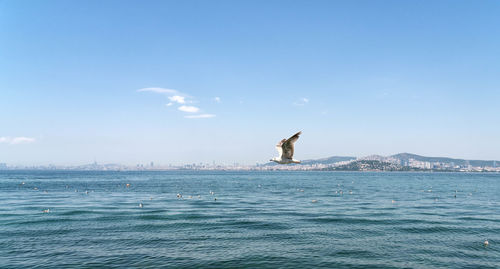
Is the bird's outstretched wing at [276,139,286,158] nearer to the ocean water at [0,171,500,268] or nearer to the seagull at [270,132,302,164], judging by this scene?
the seagull at [270,132,302,164]

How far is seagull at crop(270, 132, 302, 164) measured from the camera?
15812 millimetres

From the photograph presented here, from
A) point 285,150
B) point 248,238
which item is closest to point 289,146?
point 285,150

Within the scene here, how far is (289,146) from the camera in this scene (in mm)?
16109

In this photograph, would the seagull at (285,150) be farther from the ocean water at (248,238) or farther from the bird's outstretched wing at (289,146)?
the ocean water at (248,238)

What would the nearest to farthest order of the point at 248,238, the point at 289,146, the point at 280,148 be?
the point at 289,146 < the point at 280,148 < the point at 248,238

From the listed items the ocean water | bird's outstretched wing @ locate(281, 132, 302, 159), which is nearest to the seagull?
bird's outstretched wing @ locate(281, 132, 302, 159)

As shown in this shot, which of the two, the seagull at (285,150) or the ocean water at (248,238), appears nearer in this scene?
the seagull at (285,150)

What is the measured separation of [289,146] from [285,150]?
13.9 inches

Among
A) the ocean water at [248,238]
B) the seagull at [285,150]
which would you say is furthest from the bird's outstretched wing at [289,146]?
the ocean water at [248,238]

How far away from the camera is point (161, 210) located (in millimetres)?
48969

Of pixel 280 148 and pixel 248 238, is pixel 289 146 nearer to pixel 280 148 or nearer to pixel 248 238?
pixel 280 148

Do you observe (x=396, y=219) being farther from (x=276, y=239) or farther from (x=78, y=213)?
(x=78, y=213)

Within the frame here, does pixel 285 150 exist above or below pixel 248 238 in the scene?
above

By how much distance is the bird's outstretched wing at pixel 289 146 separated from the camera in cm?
1563
